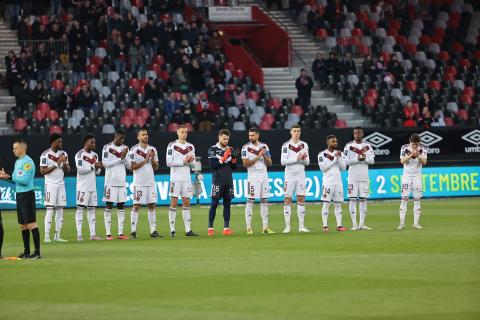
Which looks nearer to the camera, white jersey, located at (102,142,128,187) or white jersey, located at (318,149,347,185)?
white jersey, located at (102,142,128,187)

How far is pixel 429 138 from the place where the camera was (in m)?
42.4

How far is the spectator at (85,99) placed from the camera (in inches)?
1597

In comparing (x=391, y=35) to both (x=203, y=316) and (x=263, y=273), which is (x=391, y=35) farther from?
(x=203, y=316)

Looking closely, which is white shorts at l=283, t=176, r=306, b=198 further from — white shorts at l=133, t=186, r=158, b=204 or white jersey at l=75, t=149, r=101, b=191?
white jersey at l=75, t=149, r=101, b=191

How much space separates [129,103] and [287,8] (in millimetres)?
12997

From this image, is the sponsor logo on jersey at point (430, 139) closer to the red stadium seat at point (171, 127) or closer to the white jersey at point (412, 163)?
the red stadium seat at point (171, 127)

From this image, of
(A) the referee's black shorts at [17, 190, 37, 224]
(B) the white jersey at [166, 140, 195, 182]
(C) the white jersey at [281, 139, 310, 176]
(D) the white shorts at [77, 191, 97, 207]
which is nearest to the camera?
(A) the referee's black shorts at [17, 190, 37, 224]

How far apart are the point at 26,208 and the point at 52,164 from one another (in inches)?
201

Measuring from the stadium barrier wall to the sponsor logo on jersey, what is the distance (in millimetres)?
2781

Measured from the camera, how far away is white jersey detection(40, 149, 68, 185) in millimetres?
25672

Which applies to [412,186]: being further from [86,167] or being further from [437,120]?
[437,120]

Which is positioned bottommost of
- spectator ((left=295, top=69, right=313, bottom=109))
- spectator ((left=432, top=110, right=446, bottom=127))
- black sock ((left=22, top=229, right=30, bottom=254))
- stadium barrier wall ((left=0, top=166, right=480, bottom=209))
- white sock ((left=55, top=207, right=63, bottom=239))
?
stadium barrier wall ((left=0, top=166, right=480, bottom=209))

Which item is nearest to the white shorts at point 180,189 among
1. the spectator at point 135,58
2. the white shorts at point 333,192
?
the white shorts at point 333,192

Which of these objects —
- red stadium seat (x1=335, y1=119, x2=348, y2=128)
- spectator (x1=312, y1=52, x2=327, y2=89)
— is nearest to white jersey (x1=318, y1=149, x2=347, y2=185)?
red stadium seat (x1=335, y1=119, x2=348, y2=128)
